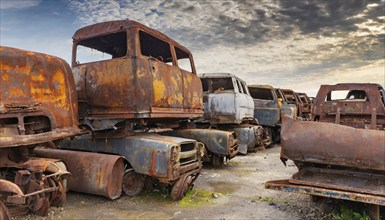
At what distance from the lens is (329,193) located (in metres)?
4.02

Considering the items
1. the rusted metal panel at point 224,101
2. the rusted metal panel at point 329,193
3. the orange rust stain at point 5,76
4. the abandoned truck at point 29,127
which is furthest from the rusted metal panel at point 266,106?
the orange rust stain at point 5,76

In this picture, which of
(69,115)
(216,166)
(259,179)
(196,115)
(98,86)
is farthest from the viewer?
(216,166)

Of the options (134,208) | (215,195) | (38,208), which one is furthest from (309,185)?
(38,208)

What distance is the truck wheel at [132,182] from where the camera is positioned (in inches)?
203

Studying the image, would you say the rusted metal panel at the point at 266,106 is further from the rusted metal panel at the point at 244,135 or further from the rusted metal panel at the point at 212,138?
the rusted metal panel at the point at 212,138

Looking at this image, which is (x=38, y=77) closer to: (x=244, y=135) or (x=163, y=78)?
(x=163, y=78)

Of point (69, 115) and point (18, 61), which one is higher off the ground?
point (18, 61)

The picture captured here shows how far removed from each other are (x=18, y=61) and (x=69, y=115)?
1026 mm

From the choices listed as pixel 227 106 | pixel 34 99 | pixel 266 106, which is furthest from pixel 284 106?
pixel 34 99

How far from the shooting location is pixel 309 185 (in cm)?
425

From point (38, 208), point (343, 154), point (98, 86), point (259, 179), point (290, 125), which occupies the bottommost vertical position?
point (259, 179)

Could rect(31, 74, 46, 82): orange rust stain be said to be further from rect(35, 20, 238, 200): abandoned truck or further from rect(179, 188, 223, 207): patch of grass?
rect(179, 188, 223, 207): patch of grass

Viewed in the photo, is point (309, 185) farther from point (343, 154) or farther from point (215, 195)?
point (215, 195)

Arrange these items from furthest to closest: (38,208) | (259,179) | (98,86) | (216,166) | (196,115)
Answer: (216,166) → (196,115) → (259,179) → (98,86) → (38,208)
